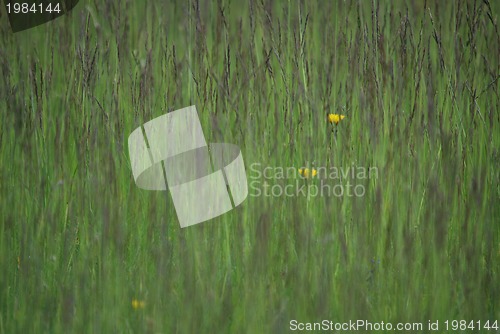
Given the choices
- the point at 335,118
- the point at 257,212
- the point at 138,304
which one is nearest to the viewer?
the point at 138,304

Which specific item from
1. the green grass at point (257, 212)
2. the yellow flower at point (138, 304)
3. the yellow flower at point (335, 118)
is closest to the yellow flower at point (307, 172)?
the green grass at point (257, 212)

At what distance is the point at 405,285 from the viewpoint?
5.82 feet

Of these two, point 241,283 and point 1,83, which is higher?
point 1,83

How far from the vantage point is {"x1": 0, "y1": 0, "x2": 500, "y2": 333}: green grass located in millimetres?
1741

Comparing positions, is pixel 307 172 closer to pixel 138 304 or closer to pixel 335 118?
pixel 335 118

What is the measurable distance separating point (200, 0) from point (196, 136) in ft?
1.26

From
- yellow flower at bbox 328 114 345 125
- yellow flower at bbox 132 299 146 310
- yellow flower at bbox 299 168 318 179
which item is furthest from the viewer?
yellow flower at bbox 328 114 345 125

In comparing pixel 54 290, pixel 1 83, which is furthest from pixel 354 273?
pixel 1 83

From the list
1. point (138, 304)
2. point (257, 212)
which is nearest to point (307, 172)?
point (257, 212)

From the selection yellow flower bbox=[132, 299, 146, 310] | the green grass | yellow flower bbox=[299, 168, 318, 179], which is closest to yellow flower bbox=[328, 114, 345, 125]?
the green grass

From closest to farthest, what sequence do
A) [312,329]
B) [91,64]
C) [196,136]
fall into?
1. [312,329]
2. [91,64]
3. [196,136]

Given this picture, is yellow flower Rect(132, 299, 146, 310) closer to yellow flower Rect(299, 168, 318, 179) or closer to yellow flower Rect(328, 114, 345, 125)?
yellow flower Rect(299, 168, 318, 179)

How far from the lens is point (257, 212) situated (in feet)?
6.15

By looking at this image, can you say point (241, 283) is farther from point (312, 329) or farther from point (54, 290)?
point (54, 290)
